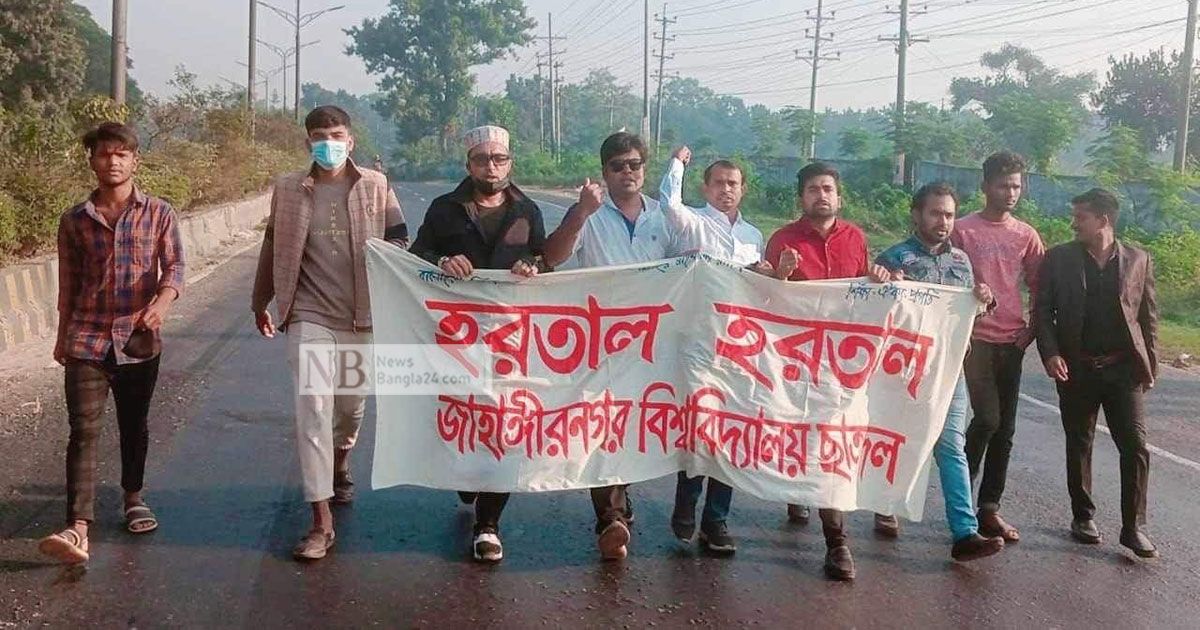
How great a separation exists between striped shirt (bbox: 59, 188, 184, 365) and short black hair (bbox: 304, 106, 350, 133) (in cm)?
79

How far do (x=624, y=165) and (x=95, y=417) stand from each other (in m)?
2.45

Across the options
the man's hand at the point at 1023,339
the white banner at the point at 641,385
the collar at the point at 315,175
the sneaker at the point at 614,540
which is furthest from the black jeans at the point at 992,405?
the collar at the point at 315,175

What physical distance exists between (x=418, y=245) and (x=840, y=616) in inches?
91.2

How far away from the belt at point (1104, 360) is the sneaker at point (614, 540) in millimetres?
2320

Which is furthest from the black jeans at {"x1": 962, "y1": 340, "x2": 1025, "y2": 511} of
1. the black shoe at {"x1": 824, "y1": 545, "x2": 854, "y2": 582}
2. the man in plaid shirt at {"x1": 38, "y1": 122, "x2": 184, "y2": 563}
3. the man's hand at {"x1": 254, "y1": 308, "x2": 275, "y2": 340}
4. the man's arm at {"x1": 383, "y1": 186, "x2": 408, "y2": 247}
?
the man in plaid shirt at {"x1": 38, "y1": 122, "x2": 184, "y2": 563}

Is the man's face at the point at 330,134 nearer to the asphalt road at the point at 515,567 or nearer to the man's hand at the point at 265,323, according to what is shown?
the man's hand at the point at 265,323

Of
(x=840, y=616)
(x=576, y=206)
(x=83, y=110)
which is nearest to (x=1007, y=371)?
(x=840, y=616)

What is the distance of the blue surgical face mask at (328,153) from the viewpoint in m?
4.74

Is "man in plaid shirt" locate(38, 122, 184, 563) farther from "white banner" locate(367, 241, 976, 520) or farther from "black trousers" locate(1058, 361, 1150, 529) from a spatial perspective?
"black trousers" locate(1058, 361, 1150, 529)

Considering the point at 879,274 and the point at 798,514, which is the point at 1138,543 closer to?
the point at 798,514

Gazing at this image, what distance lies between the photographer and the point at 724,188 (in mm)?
5051

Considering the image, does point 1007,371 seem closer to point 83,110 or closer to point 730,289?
point 730,289

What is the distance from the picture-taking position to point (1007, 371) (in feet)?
17.0

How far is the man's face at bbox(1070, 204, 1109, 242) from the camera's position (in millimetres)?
5074
